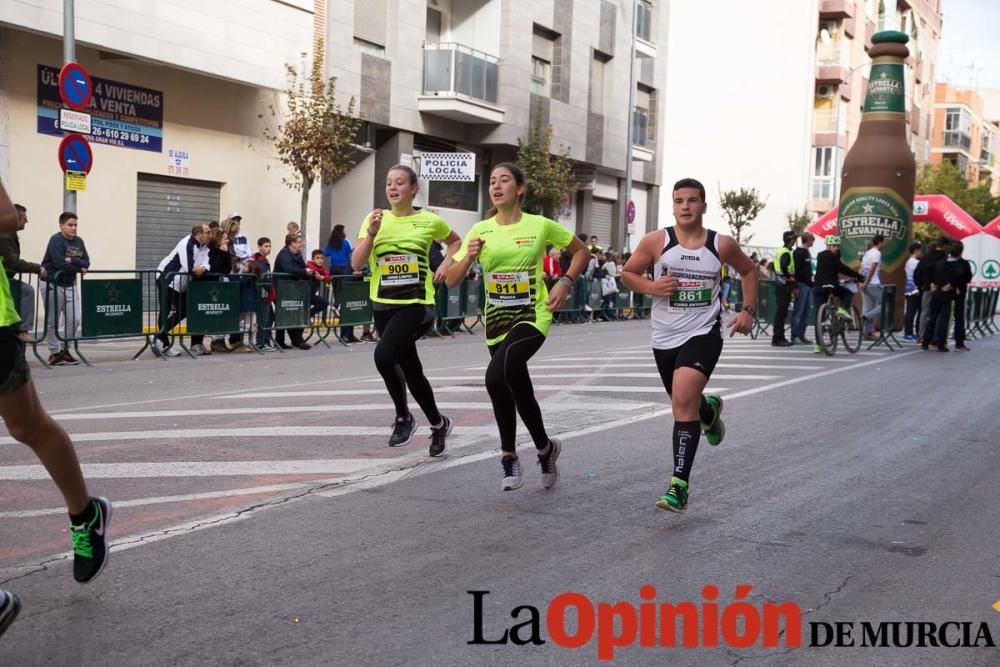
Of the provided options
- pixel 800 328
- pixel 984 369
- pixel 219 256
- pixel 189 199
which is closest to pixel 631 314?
pixel 800 328

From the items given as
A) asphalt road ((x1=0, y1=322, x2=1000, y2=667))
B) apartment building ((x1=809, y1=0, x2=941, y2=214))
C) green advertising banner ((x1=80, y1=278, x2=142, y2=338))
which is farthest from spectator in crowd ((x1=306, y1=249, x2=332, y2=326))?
apartment building ((x1=809, y1=0, x2=941, y2=214))

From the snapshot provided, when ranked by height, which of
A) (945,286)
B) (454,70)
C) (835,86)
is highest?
(835,86)

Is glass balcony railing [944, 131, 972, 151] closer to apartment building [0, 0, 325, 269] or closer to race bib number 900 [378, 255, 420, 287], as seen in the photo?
apartment building [0, 0, 325, 269]

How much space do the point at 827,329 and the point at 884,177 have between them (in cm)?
904

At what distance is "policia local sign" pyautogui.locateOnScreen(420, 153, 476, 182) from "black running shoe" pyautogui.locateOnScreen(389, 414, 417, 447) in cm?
1780

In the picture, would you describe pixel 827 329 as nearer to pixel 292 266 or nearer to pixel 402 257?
pixel 292 266

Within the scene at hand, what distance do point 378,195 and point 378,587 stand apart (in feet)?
86.2

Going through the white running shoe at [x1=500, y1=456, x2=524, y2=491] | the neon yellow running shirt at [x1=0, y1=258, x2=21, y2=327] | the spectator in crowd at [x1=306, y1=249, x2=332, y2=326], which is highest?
the neon yellow running shirt at [x1=0, y1=258, x2=21, y2=327]

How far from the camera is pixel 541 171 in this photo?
34344mm

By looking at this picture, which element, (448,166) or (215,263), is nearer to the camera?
(215,263)

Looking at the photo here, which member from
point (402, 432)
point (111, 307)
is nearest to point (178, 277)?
point (111, 307)

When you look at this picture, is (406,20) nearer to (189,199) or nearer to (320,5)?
(320,5)

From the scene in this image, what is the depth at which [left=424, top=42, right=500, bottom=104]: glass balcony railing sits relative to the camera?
3141cm

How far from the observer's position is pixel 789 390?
520 inches
